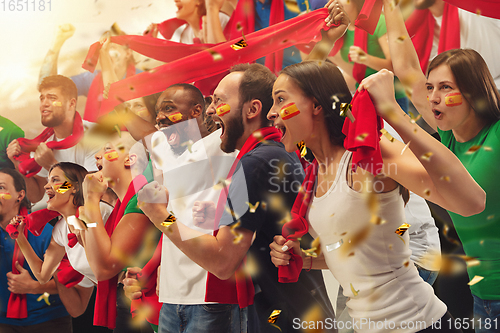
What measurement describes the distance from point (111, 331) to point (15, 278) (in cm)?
52

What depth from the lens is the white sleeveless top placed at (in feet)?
3.62

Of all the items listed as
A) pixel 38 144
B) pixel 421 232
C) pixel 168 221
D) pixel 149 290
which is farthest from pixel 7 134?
pixel 421 232

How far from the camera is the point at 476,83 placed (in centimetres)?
133

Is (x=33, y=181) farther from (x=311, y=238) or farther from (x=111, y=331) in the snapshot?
(x=311, y=238)

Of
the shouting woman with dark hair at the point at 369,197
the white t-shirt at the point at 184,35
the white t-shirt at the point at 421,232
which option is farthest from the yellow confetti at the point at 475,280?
the white t-shirt at the point at 184,35

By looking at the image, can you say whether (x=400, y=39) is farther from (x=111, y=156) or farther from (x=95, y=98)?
(x=95, y=98)

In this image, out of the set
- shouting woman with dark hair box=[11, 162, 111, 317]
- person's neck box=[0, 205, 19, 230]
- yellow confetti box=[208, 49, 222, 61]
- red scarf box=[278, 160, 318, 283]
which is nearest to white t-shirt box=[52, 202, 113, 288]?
shouting woman with dark hair box=[11, 162, 111, 317]

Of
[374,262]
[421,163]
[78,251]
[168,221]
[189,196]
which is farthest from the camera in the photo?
[78,251]

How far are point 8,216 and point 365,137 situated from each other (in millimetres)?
1851

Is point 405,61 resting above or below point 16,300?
above

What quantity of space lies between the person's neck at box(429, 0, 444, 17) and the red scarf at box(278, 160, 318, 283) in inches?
28.2

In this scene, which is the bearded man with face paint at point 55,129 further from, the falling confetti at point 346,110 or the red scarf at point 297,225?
the falling confetti at point 346,110

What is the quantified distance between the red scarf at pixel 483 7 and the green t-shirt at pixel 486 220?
1.33 ft

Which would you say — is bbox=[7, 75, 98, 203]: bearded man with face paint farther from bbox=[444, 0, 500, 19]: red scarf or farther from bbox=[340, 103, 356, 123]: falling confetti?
bbox=[444, 0, 500, 19]: red scarf
